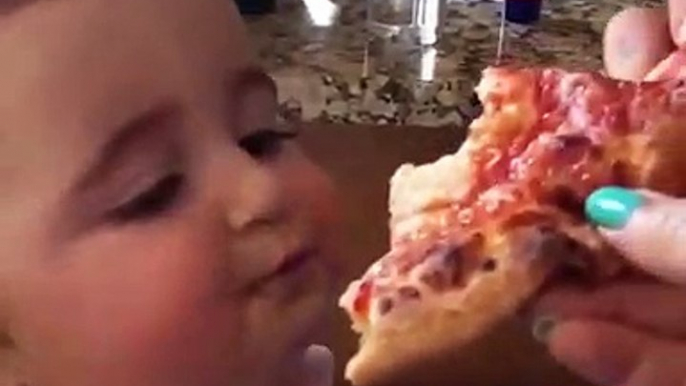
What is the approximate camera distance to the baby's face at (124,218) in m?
0.40

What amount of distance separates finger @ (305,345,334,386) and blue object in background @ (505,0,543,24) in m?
0.78

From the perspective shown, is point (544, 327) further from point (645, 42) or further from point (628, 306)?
point (645, 42)

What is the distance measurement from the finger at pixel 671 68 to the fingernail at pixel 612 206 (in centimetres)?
10

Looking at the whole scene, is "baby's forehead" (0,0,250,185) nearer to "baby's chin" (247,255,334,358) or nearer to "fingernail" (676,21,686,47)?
"baby's chin" (247,255,334,358)

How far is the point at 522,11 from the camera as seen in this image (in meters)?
1.24

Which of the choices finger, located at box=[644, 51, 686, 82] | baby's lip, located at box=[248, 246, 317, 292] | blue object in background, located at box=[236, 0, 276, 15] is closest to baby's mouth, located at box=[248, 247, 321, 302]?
baby's lip, located at box=[248, 246, 317, 292]

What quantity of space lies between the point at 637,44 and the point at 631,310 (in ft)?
0.77

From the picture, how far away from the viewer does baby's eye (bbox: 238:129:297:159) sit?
433mm

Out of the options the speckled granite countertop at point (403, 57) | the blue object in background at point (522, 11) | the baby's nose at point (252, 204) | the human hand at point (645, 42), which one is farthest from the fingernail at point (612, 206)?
the blue object in background at point (522, 11)

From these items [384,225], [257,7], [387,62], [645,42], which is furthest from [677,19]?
[257,7]

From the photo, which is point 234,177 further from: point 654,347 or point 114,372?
point 654,347

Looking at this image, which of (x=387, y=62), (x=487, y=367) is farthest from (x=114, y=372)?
(x=387, y=62)

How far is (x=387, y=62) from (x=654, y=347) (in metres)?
0.53

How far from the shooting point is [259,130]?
17.2 inches
